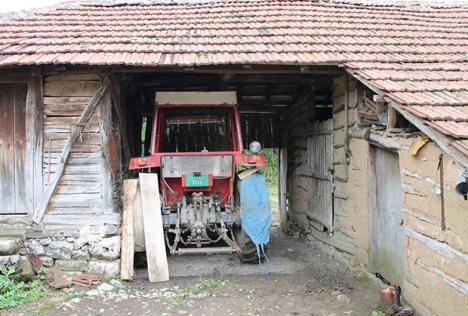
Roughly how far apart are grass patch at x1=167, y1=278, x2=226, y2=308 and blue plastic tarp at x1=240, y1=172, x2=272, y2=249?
3.03ft

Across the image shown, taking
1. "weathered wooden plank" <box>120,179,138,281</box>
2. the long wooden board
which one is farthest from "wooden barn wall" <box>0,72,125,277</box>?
the long wooden board

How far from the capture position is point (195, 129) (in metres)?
8.09

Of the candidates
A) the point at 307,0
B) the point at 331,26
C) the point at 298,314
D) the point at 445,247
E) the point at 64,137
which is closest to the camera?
the point at 445,247

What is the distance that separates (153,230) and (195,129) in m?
2.23

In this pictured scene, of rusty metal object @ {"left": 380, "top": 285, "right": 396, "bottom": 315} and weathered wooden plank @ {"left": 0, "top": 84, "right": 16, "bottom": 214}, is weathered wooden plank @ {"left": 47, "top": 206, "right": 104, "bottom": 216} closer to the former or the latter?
weathered wooden plank @ {"left": 0, "top": 84, "right": 16, "bottom": 214}

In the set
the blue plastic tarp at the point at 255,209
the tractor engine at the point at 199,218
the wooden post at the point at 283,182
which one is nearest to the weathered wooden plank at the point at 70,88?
the tractor engine at the point at 199,218

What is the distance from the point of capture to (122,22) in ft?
26.7

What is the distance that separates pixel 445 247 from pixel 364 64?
2.94 meters

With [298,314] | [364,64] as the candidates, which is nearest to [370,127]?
[364,64]

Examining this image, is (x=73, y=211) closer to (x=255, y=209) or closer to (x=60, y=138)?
(x=60, y=138)

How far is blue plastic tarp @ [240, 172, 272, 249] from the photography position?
266 inches

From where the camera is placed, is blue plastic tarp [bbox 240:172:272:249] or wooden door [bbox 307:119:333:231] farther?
wooden door [bbox 307:119:333:231]

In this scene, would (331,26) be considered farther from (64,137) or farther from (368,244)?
(64,137)

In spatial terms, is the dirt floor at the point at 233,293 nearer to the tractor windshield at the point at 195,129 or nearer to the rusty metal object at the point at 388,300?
the rusty metal object at the point at 388,300
